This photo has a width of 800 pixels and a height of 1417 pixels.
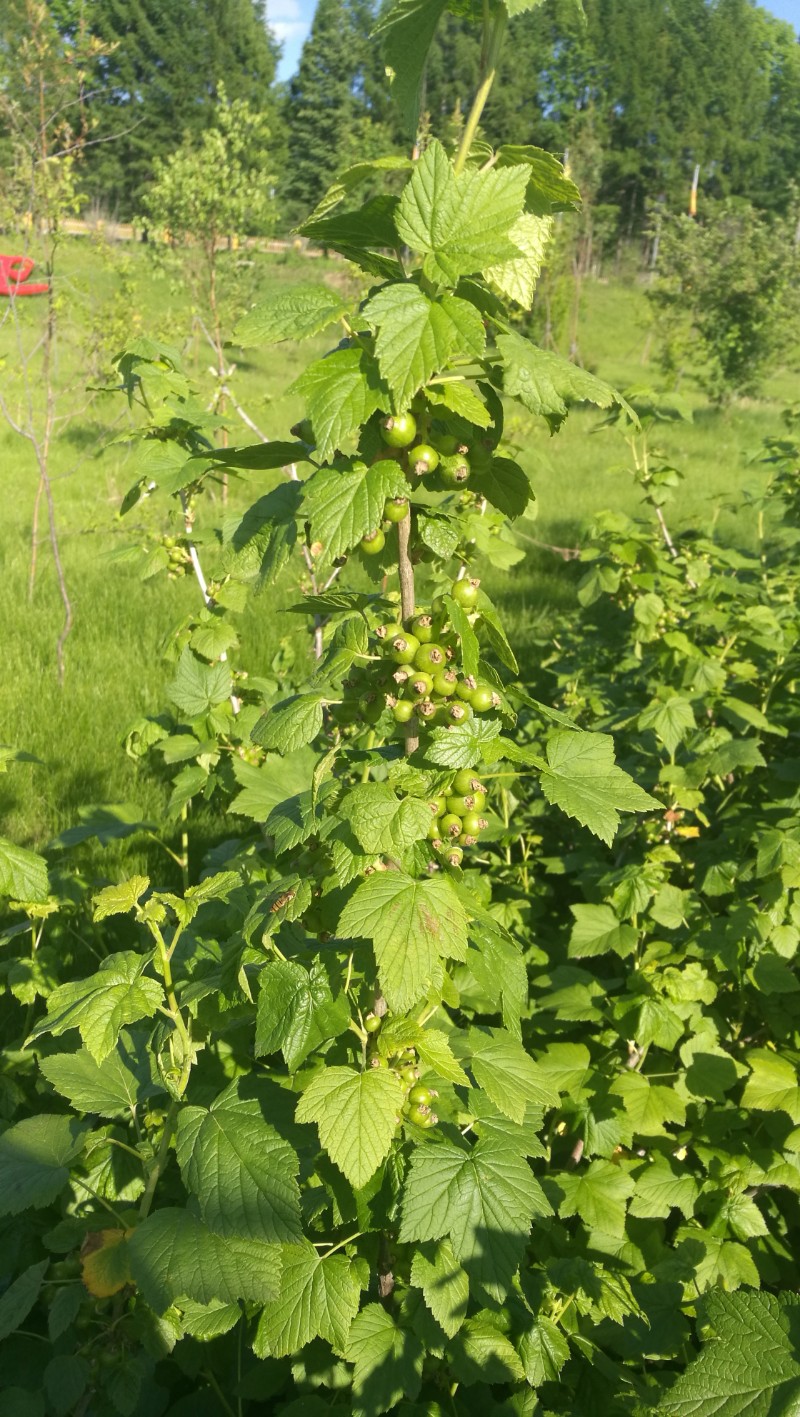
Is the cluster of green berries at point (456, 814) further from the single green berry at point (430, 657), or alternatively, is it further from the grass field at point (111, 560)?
the grass field at point (111, 560)

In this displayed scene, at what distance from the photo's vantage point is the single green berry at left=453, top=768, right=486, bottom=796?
131 centimetres

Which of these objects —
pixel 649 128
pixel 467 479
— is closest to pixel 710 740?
pixel 467 479

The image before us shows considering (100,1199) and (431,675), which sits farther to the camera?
(100,1199)

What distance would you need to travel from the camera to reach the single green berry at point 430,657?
1.26m

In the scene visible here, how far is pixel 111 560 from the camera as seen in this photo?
292 cm

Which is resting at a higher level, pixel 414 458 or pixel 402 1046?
pixel 414 458

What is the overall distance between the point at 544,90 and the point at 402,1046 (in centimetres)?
6684

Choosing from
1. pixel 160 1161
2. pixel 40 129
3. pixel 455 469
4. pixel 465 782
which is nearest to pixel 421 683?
pixel 465 782

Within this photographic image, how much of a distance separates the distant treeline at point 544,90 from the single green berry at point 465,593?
39493 millimetres

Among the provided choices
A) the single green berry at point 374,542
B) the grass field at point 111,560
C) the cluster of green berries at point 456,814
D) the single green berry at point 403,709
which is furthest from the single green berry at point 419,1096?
the grass field at point 111,560

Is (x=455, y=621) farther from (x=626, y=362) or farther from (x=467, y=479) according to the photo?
(x=626, y=362)

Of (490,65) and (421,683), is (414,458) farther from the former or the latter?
(490,65)

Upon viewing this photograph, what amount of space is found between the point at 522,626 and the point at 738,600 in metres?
2.08

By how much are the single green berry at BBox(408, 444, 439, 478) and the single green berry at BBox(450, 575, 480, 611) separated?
0.17 metres
